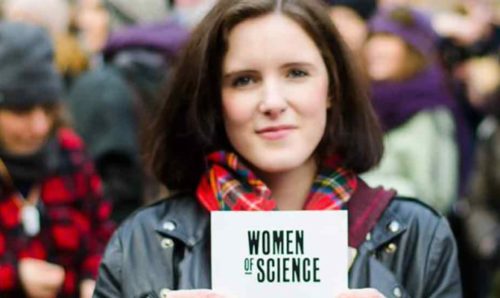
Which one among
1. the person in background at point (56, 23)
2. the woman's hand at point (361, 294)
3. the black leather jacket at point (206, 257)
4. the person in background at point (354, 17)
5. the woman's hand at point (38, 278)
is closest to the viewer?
the woman's hand at point (361, 294)

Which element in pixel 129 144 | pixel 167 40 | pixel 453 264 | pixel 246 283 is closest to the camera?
pixel 246 283

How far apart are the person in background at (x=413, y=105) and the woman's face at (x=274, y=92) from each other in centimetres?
317

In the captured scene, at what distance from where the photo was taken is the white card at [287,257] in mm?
3748

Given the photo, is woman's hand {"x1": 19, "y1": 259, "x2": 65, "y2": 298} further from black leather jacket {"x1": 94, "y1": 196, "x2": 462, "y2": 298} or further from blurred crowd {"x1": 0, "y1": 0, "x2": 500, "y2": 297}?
black leather jacket {"x1": 94, "y1": 196, "x2": 462, "y2": 298}

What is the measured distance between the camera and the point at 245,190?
4.02 metres

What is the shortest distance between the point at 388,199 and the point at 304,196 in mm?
240

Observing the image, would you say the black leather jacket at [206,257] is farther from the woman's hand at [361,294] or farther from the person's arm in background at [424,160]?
the person's arm in background at [424,160]

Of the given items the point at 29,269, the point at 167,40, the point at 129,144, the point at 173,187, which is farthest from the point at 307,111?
the point at 167,40

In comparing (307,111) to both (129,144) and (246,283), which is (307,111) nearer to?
(246,283)

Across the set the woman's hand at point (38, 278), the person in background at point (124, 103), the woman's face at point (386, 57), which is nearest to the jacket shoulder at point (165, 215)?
the woman's hand at point (38, 278)

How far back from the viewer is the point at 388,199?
4.09m

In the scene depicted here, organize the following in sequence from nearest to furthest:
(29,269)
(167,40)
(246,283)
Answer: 1. (246,283)
2. (29,269)
3. (167,40)

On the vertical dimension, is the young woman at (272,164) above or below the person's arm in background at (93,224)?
above

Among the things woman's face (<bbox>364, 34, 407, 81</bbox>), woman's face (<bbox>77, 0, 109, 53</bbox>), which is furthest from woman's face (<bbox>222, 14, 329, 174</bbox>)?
woman's face (<bbox>77, 0, 109, 53</bbox>)
